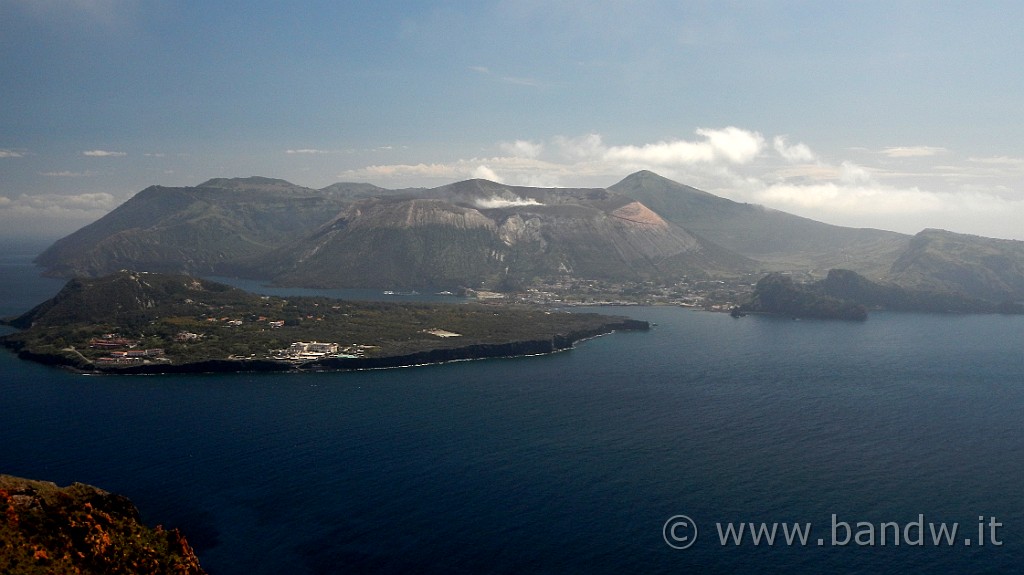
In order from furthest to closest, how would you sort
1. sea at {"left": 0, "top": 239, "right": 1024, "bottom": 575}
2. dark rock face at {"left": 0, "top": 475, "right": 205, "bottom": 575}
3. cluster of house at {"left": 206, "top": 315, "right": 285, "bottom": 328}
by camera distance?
cluster of house at {"left": 206, "top": 315, "right": 285, "bottom": 328}
sea at {"left": 0, "top": 239, "right": 1024, "bottom": 575}
dark rock face at {"left": 0, "top": 475, "right": 205, "bottom": 575}

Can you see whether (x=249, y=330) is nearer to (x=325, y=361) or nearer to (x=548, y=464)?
(x=325, y=361)

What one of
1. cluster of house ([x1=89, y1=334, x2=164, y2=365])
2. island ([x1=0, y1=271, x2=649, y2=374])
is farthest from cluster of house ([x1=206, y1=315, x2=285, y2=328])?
cluster of house ([x1=89, y1=334, x2=164, y2=365])

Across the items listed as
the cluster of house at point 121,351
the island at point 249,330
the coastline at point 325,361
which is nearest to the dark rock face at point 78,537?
the coastline at point 325,361

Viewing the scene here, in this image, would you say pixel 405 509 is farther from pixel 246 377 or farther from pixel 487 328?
pixel 487 328

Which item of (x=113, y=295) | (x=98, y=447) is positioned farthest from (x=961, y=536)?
(x=113, y=295)

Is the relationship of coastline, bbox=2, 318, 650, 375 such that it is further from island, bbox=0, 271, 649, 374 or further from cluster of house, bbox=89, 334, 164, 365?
cluster of house, bbox=89, 334, 164, 365

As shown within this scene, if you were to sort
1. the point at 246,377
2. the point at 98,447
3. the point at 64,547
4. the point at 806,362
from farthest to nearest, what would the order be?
the point at 806,362 < the point at 246,377 < the point at 98,447 < the point at 64,547

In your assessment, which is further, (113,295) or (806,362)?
(113,295)
